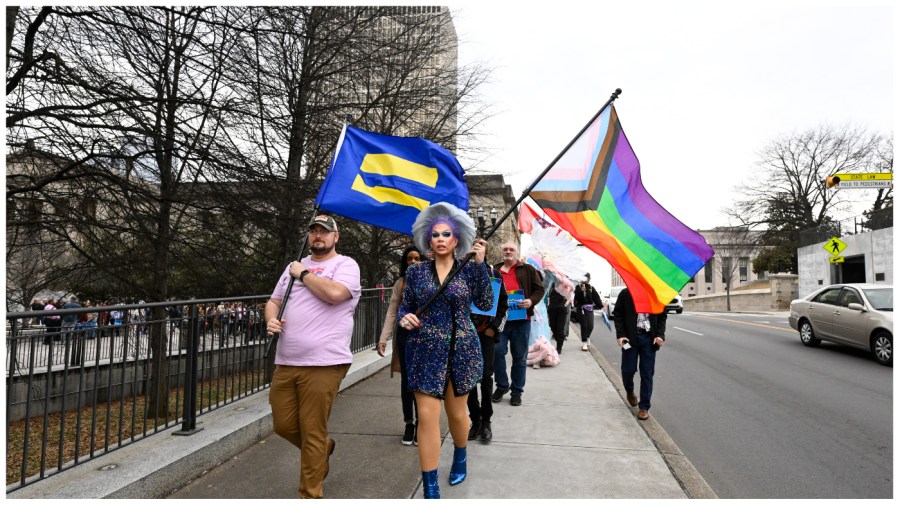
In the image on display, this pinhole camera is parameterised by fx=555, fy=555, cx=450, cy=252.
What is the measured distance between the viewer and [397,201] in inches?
192

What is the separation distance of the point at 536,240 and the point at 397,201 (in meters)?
5.03

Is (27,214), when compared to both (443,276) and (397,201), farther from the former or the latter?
(443,276)

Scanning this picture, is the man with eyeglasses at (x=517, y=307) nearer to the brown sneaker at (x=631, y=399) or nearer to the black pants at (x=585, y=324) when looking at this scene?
the brown sneaker at (x=631, y=399)

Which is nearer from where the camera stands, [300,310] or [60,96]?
[300,310]

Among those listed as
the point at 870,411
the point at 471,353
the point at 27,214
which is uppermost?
the point at 27,214

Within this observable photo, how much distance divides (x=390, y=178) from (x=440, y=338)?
1832 millimetres

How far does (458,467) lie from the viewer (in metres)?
3.94

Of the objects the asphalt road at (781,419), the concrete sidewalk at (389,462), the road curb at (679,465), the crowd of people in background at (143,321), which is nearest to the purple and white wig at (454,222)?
the concrete sidewalk at (389,462)

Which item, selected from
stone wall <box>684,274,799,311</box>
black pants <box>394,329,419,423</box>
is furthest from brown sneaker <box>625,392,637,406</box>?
stone wall <box>684,274,799,311</box>

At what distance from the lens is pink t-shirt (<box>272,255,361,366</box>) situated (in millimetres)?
3537

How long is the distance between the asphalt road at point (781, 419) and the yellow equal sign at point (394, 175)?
3.35 metres

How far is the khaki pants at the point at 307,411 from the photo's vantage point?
350 centimetres

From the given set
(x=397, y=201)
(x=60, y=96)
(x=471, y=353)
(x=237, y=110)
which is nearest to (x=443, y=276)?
(x=471, y=353)

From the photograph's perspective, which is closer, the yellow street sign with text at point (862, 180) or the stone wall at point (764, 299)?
the yellow street sign with text at point (862, 180)
